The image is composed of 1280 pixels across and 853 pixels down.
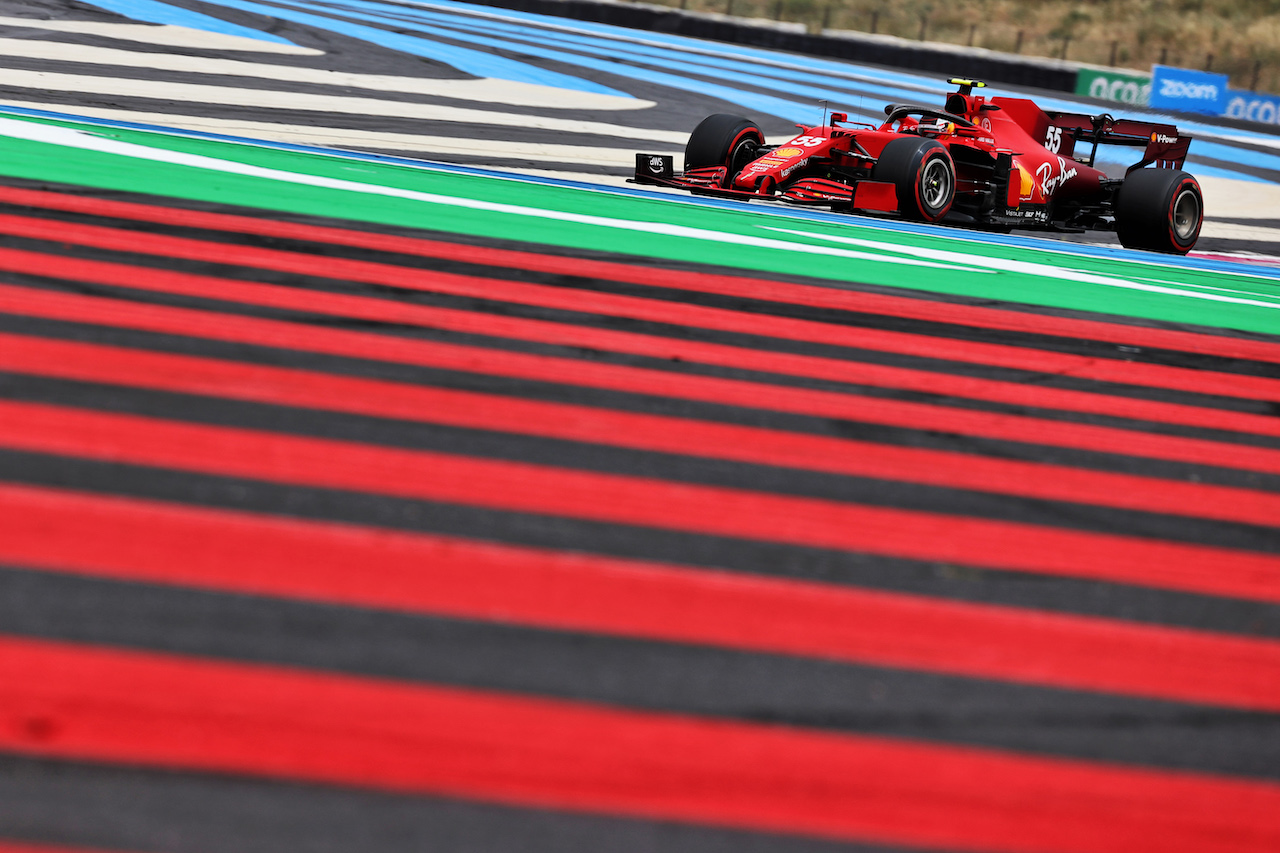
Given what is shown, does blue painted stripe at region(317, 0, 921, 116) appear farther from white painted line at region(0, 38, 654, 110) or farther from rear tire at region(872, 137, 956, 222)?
rear tire at region(872, 137, 956, 222)

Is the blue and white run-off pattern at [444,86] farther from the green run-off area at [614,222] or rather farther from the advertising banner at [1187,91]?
the green run-off area at [614,222]

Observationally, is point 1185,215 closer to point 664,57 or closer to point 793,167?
point 793,167

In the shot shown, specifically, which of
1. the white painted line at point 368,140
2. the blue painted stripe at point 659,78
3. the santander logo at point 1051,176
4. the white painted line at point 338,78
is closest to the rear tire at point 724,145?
the white painted line at point 368,140

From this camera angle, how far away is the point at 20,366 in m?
4.30

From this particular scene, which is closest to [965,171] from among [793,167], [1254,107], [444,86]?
[793,167]

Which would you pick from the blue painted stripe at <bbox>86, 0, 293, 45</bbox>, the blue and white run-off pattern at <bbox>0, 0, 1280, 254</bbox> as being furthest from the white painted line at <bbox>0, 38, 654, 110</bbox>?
the blue painted stripe at <bbox>86, 0, 293, 45</bbox>

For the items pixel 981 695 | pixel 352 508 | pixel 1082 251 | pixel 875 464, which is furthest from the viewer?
pixel 1082 251

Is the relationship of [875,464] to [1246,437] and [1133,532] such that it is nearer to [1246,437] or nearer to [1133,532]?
[1133,532]

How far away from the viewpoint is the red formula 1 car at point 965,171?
11.7 meters

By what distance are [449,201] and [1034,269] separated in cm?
387

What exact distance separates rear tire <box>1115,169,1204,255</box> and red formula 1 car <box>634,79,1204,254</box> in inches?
0.4

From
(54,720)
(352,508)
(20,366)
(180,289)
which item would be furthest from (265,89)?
(54,720)

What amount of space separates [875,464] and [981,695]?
1555 millimetres

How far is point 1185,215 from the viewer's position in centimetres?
1292
